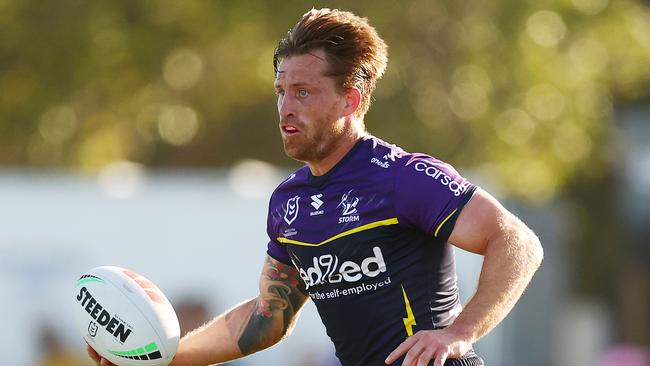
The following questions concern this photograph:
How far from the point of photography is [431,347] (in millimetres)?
5891

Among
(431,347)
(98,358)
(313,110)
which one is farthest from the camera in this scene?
(98,358)

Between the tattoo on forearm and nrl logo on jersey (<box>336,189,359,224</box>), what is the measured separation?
722mm

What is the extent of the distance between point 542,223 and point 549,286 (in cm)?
144

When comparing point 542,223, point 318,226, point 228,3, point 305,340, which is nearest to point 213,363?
point 318,226

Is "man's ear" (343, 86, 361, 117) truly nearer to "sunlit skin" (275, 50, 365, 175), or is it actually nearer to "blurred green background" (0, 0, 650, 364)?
"sunlit skin" (275, 50, 365, 175)

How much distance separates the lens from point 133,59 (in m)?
18.0

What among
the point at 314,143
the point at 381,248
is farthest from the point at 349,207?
the point at 314,143

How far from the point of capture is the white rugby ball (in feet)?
22.3

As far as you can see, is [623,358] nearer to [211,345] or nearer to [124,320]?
[211,345]

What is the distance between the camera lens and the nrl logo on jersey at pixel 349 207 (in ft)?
21.1

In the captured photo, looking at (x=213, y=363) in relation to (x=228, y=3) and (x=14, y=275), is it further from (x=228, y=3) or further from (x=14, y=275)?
(x=228, y=3)

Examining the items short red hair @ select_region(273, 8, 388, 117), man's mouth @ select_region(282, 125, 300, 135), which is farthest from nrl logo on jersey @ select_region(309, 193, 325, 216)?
short red hair @ select_region(273, 8, 388, 117)

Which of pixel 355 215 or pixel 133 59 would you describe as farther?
pixel 133 59

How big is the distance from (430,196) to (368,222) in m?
0.32
